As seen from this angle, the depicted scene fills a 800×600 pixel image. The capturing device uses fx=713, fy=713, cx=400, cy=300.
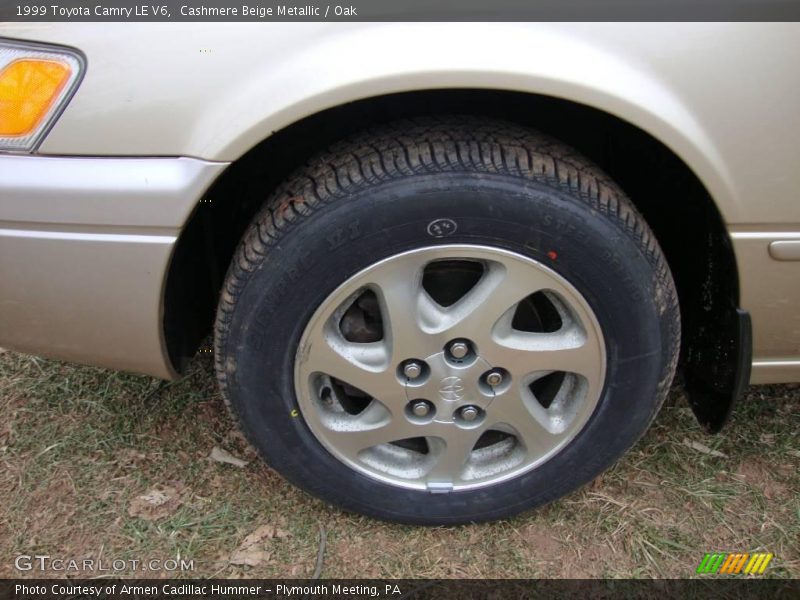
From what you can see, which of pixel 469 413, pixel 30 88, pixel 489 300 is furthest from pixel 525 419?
pixel 30 88

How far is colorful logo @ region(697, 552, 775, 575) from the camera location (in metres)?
1.90

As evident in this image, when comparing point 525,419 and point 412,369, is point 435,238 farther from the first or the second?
point 525,419

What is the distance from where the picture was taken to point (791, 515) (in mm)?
2035

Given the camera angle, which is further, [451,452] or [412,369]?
[451,452]

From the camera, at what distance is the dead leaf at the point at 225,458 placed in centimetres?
221

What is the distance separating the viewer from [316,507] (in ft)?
6.81

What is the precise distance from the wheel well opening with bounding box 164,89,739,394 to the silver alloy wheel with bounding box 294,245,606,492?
36 cm

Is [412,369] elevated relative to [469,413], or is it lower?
elevated

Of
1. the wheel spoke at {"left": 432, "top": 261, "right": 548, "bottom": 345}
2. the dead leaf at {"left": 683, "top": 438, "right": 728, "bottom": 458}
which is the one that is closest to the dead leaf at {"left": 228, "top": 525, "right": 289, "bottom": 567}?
the wheel spoke at {"left": 432, "top": 261, "right": 548, "bottom": 345}

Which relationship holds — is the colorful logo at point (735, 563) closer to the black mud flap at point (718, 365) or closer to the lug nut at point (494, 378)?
the black mud flap at point (718, 365)

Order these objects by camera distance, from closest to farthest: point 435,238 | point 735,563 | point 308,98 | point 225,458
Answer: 1. point 308,98
2. point 435,238
3. point 735,563
4. point 225,458

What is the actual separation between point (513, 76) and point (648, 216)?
0.78 metres

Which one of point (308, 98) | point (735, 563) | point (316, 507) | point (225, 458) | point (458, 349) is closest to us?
point (308, 98)

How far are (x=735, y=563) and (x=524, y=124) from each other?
1.30 meters
